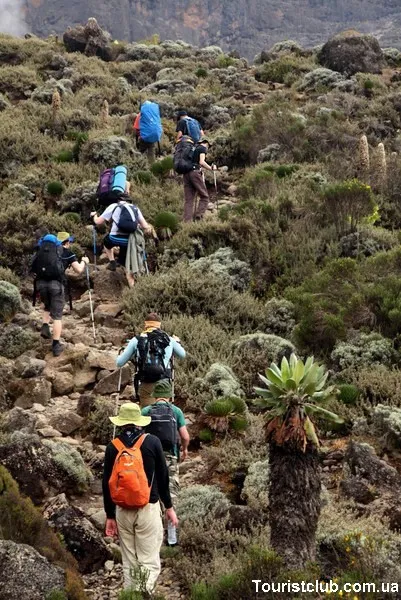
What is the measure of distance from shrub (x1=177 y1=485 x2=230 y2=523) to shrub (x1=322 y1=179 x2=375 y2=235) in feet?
25.1

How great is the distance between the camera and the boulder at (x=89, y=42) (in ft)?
105

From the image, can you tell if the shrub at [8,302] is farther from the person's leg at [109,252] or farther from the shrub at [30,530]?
the shrub at [30,530]

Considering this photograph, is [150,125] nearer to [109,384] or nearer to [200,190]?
[200,190]

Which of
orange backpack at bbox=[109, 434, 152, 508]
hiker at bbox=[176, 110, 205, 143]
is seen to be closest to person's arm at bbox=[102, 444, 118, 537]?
orange backpack at bbox=[109, 434, 152, 508]

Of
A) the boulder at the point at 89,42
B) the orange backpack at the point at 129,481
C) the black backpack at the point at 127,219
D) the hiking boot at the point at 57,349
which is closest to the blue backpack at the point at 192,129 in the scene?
the black backpack at the point at 127,219

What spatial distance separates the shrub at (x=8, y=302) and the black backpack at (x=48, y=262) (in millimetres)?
1375

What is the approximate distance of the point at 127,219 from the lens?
12.5 meters

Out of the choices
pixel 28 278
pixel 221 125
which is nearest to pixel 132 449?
pixel 28 278

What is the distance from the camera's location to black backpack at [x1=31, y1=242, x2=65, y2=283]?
35.8 ft

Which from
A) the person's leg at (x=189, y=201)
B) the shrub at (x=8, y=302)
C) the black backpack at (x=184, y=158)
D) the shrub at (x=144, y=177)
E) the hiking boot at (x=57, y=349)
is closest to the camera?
the hiking boot at (x=57, y=349)

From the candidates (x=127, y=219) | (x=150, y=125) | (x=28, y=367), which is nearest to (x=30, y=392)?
(x=28, y=367)

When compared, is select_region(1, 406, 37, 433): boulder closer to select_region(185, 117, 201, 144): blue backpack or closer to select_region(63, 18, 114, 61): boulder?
select_region(185, 117, 201, 144): blue backpack

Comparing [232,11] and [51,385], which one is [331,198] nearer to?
[51,385]

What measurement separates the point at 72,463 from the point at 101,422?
1.09 metres
